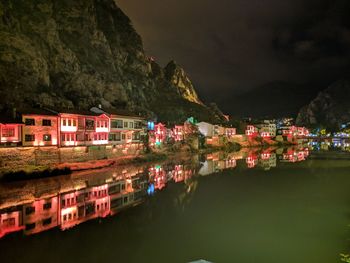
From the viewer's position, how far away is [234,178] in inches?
1512

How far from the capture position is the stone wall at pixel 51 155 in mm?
33188

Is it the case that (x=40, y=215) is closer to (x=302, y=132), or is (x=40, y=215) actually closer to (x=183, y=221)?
(x=183, y=221)

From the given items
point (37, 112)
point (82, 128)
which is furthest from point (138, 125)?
point (37, 112)

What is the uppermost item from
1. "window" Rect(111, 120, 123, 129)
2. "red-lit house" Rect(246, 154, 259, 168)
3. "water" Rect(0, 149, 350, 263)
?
"window" Rect(111, 120, 123, 129)

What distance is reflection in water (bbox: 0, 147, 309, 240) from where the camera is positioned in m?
20.3

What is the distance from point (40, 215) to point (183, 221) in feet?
35.1

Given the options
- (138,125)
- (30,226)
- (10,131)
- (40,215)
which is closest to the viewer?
(30,226)

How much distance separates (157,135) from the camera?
220 ft

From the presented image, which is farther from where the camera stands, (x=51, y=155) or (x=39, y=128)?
(x=51, y=155)

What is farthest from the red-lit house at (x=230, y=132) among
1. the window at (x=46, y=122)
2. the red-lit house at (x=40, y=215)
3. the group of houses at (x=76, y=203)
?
the red-lit house at (x=40, y=215)

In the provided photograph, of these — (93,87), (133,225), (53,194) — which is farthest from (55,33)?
(133,225)

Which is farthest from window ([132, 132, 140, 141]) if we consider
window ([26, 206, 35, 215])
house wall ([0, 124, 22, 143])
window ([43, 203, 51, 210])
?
window ([26, 206, 35, 215])

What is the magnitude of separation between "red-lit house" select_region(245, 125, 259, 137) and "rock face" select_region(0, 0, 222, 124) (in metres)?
17.0

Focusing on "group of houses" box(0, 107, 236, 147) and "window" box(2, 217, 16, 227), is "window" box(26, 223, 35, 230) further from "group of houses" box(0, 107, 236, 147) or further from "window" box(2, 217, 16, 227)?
"group of houses" box(0, 107, 236, 147)
